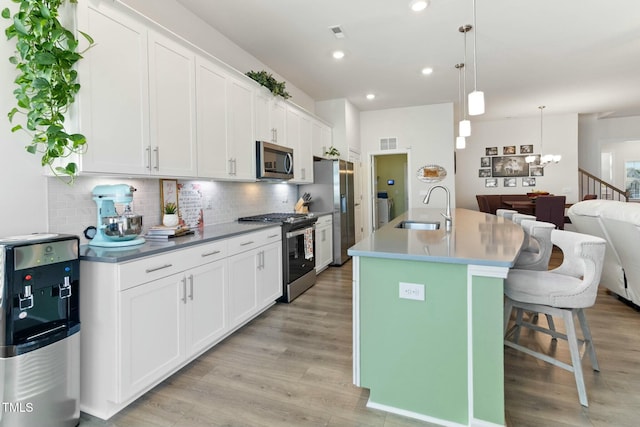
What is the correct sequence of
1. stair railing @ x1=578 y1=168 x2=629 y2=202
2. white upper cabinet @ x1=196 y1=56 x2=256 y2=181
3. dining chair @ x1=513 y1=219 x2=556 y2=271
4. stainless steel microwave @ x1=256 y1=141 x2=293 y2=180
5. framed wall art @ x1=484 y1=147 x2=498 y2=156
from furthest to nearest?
framed wall art @ x1=484 y1=147 x2=498 y2=156
stair railing @ x1=578 y1=168 x2=629 y2=202
stainless steel microwave @ x1=256 y1=141 x2=293 y2=180
white upper cabinet @ x1=196 y1=56 x2=256 y2=181
dining chair @ x1=513 y1=219 x2=556 y2=271

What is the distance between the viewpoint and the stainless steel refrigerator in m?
5.23

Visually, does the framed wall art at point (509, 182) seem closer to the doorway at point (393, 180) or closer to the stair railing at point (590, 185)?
the stair railing at point (590, 185)

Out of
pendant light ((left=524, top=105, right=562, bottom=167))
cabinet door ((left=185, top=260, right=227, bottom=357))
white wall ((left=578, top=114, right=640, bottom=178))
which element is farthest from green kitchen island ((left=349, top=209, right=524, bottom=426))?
white wall ((left=578, top=114, right=640, bottom=178))

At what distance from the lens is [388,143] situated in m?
6.89

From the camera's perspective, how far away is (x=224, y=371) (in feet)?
7.46

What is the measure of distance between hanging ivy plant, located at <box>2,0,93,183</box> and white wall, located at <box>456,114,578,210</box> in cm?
874

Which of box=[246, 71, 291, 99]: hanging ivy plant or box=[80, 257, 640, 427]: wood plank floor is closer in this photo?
box=[80, 257, 640, 427]: wood plank floor

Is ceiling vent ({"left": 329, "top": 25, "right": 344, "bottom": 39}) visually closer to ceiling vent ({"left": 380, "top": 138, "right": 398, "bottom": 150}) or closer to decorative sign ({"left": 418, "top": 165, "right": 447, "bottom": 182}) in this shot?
ceiling vent ({"left": 380, "top": 138, "right": 398, "bottom": 150})

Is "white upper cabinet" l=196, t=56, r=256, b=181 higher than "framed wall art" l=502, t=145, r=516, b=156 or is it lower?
lower

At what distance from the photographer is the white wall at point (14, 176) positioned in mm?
1761

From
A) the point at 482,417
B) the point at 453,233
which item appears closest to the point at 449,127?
the point at 453,233

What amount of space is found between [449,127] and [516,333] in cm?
490

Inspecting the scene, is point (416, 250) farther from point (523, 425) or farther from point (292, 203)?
point (292, 203)

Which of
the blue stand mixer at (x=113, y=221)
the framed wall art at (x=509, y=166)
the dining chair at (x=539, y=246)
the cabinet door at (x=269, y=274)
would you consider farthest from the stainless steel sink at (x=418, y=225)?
the framed wall art at (x=509, y=166)
